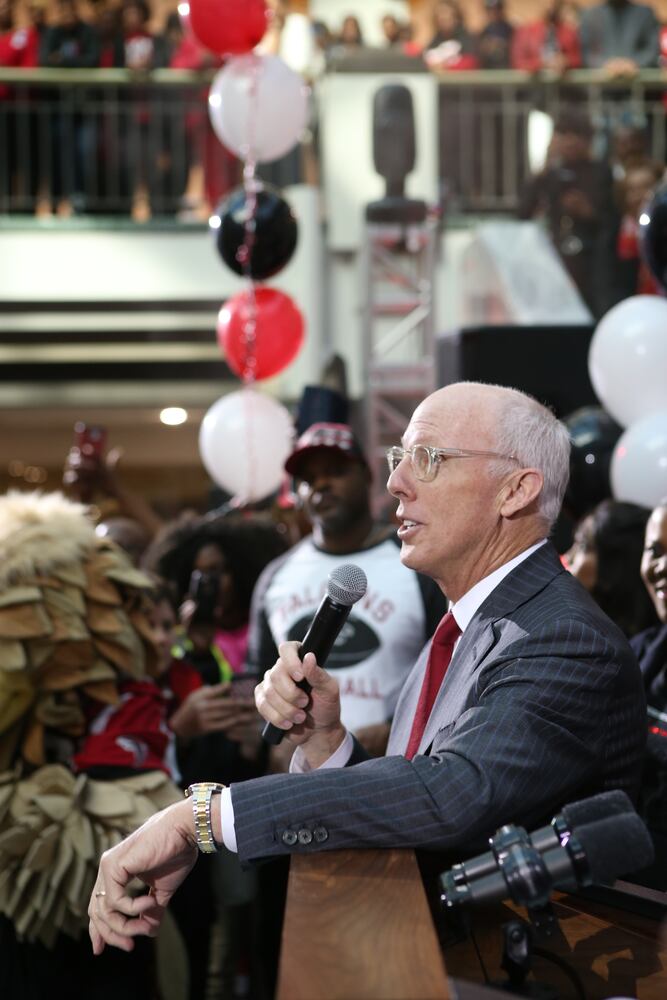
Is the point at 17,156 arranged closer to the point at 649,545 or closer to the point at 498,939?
the point at 649,545

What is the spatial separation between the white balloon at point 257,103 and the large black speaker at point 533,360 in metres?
1.20

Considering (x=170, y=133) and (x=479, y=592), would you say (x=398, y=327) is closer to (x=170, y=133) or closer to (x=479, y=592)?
(x=170, y=133)

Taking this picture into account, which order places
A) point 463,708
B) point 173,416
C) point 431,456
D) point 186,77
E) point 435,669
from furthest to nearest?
point 173,416, point 186,77, point 435,669, point 431,456, point 463,708

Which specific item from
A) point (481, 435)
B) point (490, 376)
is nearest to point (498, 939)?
point (481, 435)

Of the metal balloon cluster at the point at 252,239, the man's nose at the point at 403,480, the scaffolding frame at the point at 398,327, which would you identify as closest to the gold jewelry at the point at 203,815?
the man's nose at the point at 403,480

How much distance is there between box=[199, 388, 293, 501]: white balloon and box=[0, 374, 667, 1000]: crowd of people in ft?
1.77

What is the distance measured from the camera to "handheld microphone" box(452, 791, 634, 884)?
4.61ft

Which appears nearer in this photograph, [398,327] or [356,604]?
[356,604]

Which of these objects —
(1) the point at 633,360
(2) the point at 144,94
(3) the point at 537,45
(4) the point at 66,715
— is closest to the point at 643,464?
(1) the point at 633,360

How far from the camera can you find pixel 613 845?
1.40 meters

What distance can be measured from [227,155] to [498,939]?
9.09 metres

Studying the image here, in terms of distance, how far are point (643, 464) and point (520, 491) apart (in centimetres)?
235

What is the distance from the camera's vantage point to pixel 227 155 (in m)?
10.2

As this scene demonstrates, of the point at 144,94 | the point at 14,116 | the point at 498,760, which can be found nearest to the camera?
the point at 498,760
